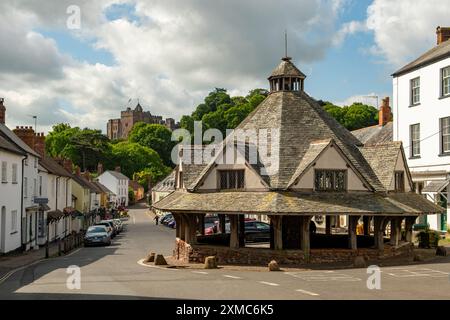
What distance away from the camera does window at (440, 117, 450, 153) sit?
115 feet

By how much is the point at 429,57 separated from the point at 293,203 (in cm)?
1813

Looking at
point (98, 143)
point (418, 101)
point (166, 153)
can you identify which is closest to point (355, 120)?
point (418, 101)

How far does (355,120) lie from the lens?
92.3 metres

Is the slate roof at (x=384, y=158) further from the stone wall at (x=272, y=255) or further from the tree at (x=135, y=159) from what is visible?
the tree at (x=135, y=159)

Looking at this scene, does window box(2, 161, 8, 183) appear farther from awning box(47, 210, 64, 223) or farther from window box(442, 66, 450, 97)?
window box(442, 66, 450, 97)

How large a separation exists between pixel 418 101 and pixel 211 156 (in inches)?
A: 666

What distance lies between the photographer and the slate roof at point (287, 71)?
31.0 meters

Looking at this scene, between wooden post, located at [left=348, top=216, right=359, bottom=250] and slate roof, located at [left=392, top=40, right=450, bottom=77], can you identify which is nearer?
wooden post, located at [left=348, top=216, right=359, bottom=250]

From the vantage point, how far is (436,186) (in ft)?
113

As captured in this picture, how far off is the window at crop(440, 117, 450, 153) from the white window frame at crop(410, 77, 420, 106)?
2.98 metres

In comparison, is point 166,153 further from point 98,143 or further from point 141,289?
point 141,289

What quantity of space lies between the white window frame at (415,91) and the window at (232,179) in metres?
17.0

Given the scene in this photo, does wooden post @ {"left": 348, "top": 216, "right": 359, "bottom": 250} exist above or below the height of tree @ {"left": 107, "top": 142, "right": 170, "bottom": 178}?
below

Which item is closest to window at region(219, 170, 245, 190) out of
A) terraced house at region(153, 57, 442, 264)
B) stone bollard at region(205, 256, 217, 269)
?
terraced house at region(153, 57, 442, 264)
